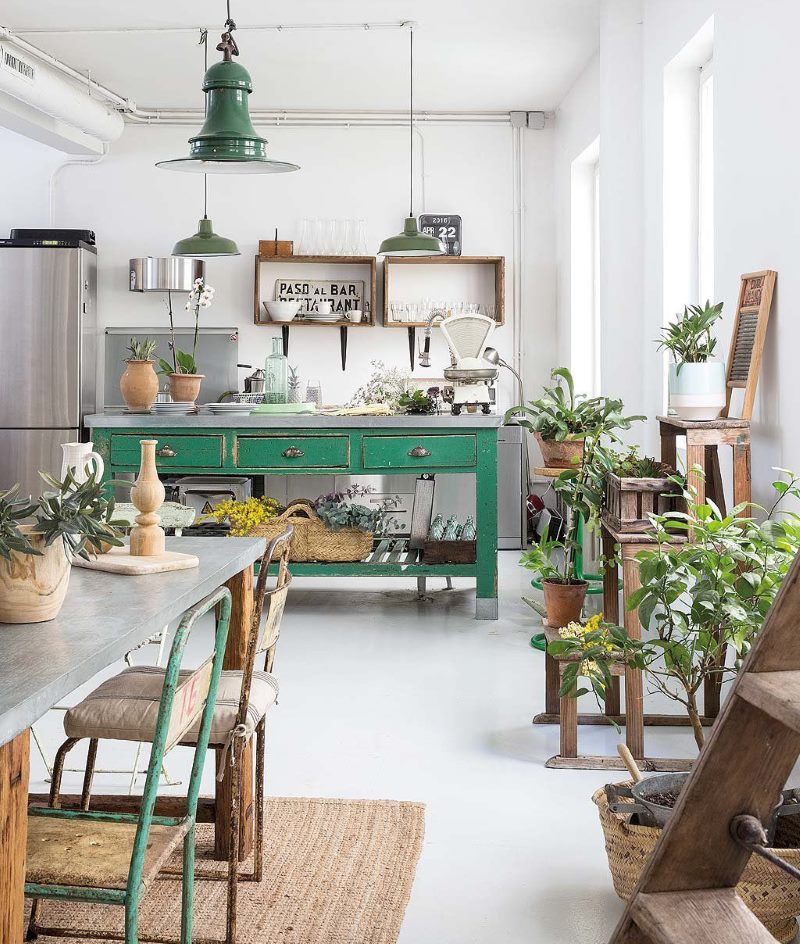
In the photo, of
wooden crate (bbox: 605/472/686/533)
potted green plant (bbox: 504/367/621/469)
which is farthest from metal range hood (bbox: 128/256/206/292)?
wooden crate (bbox: 605/472/686/533)

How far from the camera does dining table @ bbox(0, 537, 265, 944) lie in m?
1.39

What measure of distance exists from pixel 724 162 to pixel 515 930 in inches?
120

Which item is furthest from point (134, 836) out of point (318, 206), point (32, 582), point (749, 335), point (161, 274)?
point (318, 206)

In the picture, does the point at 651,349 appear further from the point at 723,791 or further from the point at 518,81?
the point at 723,791

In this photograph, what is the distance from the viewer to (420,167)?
8.44 m

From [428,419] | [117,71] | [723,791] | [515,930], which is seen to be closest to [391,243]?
[428,419]

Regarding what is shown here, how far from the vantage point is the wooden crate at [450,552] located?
18.5 ft

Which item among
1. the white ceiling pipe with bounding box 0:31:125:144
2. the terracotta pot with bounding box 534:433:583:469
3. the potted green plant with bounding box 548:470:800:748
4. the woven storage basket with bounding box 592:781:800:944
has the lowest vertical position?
the woven storage basket with bounding box 592:781:800:944

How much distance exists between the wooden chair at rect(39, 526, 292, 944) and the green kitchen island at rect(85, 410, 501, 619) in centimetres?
290

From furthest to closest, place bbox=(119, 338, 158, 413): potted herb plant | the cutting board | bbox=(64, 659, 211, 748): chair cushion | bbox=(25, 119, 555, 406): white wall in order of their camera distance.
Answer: bbox=(25, 119, 555, 406): white wall
bbox=(119, 338, 158, 413): potted herb plant
the cutting board
bbox=(64, 659, 211, 748): chair cushion

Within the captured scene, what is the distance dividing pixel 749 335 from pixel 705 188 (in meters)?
1.64

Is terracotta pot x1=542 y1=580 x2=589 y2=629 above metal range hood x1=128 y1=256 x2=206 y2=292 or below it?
below

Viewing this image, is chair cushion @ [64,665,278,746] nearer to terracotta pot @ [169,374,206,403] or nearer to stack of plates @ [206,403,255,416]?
stack of plates @ [206,403,255,416]

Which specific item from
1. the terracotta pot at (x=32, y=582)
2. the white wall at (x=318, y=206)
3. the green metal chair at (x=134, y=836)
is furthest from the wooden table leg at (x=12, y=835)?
the white wall at (x=318, y=206)
